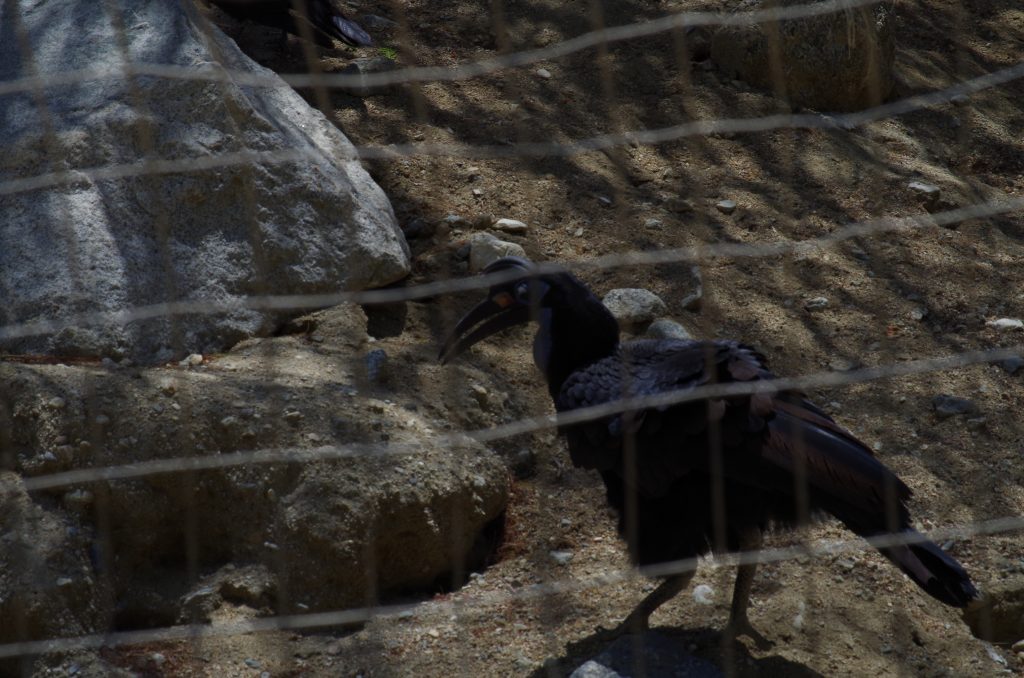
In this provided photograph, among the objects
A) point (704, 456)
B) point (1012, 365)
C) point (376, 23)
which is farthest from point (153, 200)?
point (1012, 365)

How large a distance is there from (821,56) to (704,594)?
3211mm

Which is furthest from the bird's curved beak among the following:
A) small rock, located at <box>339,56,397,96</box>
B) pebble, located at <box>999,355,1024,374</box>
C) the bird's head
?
small rock, located at <box>339,56,397,96</box>

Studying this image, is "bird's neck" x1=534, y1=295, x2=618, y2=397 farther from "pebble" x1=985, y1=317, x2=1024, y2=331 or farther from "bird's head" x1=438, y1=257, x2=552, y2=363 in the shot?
"pebble" x1=985, y1=317, x2=1024, y2=331

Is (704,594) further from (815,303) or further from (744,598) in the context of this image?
(815,303)

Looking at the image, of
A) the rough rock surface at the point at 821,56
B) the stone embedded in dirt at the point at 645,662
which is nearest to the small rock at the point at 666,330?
the stone embedded in dirt at the point at 645,662

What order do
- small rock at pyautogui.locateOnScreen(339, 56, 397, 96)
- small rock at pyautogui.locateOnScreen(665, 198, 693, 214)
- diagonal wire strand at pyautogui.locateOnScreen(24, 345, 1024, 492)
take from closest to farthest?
diagonal wire strand at pyautogui.locateOnScreen(24, 345, 1024, 492), small rock at pyautogui.locateOnScreen(665, 198, 693, 214), small rock at pyautogui.locateOnScreen(339, 56, 397, 96)

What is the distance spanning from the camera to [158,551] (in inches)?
153

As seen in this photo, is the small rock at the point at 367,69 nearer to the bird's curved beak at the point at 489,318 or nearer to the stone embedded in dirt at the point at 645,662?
the bird's curved beak at the point at 489,318

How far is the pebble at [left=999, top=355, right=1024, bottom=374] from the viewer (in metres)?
4.91

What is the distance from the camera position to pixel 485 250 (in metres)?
5.06

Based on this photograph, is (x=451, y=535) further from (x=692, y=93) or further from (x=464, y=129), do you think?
(x=692, y=93)

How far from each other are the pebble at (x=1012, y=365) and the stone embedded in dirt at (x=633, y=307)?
4.32 feet

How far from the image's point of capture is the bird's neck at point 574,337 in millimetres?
3986

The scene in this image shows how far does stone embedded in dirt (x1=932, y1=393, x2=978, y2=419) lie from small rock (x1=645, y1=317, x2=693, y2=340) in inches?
37.2
